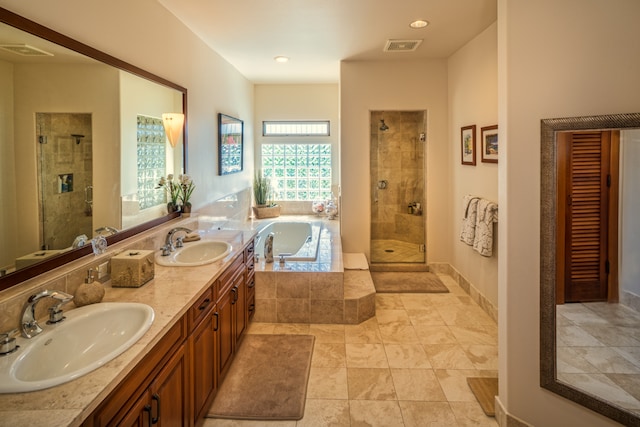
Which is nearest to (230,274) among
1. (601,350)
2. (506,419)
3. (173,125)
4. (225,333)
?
(225,333)

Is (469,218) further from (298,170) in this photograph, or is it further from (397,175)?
(298,170)

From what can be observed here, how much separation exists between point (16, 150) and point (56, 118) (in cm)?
30

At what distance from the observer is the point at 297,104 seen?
21.6 feet

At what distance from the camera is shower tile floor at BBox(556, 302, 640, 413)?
1862mm

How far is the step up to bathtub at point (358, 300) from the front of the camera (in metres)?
3.71

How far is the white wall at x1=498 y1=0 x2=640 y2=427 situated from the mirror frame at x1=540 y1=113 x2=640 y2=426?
0.03m

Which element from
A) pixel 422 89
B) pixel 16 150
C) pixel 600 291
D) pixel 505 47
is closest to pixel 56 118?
pixel 16 150

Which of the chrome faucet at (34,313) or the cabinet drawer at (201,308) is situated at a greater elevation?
the chrome faucet at (34,313)

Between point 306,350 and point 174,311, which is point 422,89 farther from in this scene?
point 174,311

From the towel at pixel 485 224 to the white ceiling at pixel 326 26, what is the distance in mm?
1621

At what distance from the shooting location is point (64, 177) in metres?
2.02

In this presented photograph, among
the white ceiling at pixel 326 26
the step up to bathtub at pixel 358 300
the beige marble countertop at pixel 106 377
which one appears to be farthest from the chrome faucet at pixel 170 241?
the white ceiling at pixel 326 26

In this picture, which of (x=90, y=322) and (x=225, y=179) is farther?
(x=225, y=179)

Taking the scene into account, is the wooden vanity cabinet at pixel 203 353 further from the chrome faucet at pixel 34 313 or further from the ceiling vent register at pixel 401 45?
the ceiling vent register at pixel 401 45
